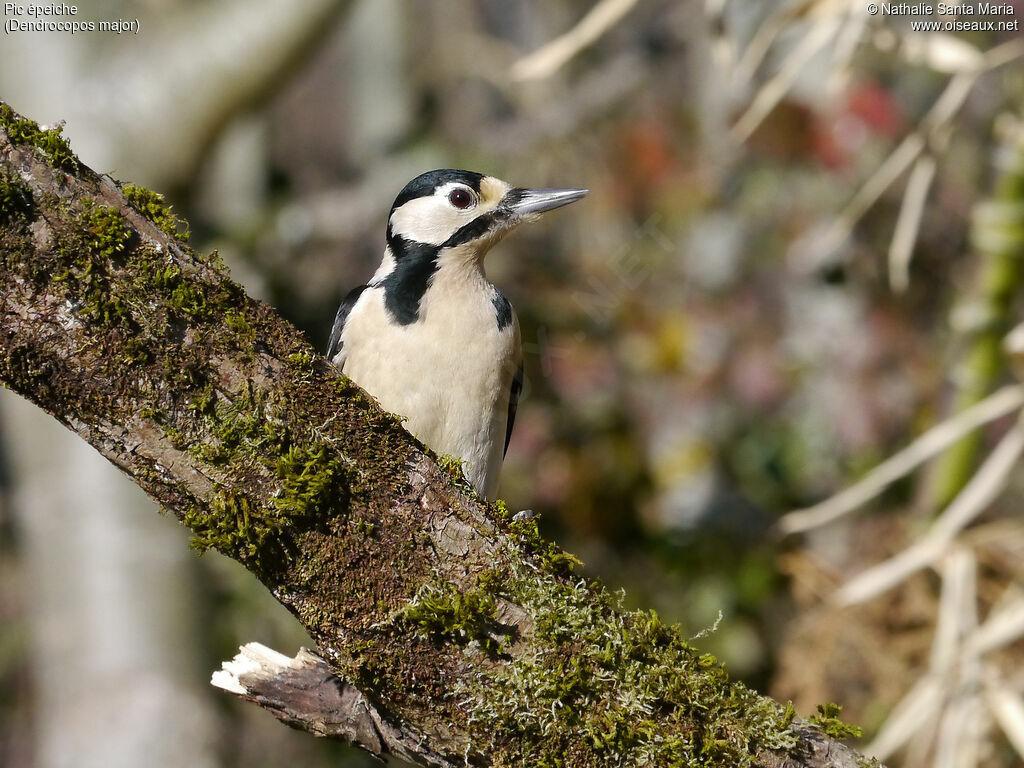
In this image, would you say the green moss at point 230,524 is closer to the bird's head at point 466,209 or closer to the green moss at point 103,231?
the green moss at point 103,231

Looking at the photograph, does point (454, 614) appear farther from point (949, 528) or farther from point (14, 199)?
point (949, 528)

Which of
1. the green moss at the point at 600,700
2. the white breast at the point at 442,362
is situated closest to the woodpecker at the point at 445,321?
the white breast at the point at 442,362

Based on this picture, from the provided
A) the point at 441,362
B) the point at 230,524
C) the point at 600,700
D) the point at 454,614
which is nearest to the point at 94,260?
the point at 230,524

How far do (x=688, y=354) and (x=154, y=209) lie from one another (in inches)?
208

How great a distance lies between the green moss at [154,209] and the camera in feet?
5.98

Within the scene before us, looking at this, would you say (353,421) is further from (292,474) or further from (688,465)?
(688,465)

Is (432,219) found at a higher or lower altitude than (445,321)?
higher

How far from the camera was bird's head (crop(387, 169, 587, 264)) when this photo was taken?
10.2 feet

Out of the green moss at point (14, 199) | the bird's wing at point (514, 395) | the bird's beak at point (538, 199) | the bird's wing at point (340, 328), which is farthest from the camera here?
the bird's wing at point (514, 395)

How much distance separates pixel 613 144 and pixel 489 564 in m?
7.06

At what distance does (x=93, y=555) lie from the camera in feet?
17.7

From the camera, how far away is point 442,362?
3033mm

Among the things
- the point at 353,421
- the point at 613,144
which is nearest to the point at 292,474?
the point at 353,421

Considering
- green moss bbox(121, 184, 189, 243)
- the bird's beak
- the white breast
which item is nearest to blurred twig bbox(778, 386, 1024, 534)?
the white breast
